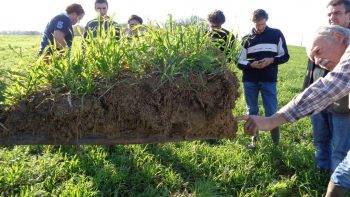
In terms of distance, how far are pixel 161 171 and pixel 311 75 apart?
214cm

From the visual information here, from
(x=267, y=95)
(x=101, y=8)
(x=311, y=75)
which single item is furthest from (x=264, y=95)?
(x=101, y=8)

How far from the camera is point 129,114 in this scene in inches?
94.4

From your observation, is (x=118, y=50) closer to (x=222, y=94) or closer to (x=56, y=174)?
(x=222, y=94)

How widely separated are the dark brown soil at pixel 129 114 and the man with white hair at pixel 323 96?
37 centimetres

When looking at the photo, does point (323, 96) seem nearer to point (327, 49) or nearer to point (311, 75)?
point (327, 49)

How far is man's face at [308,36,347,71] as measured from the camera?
101 inches

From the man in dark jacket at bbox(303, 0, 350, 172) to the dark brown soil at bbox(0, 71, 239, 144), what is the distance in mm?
1800

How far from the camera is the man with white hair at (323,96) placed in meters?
2.36

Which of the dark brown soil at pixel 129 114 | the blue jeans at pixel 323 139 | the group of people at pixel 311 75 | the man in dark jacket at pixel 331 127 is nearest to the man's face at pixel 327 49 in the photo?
the group of people at pixel 311 75

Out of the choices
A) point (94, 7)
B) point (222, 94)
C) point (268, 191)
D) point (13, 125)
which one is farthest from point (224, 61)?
point (94, 7)

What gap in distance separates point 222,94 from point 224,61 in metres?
0.27

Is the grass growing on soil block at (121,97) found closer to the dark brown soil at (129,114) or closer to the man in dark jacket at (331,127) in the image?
the dark brown soil at (129,114)

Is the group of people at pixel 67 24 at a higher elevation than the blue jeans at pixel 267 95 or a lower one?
higher

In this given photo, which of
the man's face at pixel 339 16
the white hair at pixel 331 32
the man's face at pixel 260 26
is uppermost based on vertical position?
the man's face at pixel 339 16
